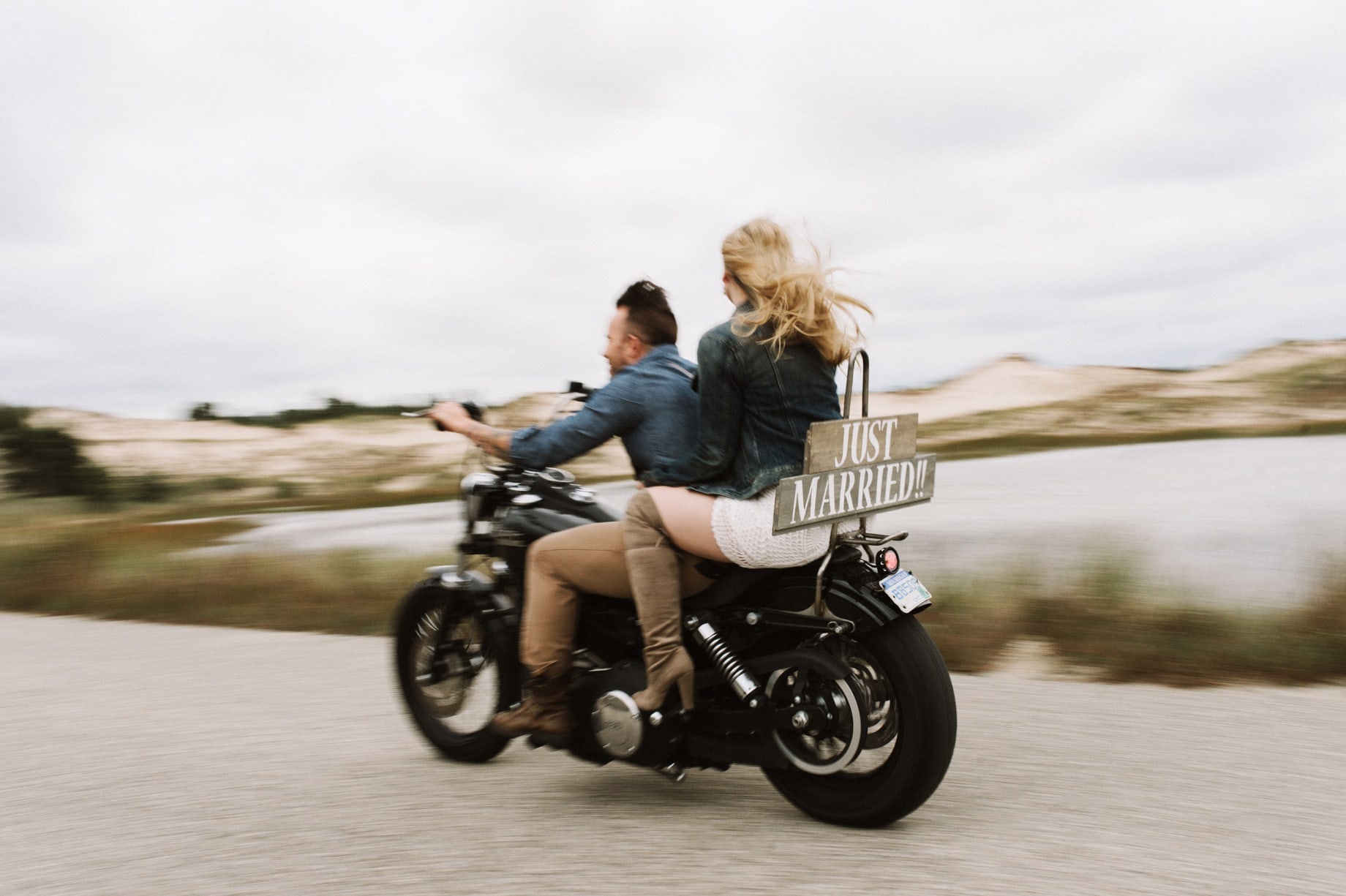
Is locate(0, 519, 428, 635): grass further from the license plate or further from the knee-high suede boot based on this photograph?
the license plate

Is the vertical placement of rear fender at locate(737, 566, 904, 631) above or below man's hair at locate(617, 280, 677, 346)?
below

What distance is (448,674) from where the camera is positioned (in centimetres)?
476

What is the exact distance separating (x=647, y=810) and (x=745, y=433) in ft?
4.53

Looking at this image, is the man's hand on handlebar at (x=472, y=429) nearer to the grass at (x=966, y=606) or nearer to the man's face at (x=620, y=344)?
the man's face at (x=620, y=344)

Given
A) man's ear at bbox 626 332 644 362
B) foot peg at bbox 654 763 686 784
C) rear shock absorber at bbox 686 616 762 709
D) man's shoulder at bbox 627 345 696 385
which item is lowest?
foot peg at bbox 654 763 686 784

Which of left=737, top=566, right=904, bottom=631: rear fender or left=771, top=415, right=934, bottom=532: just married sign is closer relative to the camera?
left=771, top=415, right=934, bottom=532: just married sign

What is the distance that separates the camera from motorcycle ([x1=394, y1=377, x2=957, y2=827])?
3.56 metres

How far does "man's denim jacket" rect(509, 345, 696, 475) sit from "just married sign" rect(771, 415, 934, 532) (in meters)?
0.68

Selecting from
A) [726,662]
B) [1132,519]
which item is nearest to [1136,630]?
[726,662]

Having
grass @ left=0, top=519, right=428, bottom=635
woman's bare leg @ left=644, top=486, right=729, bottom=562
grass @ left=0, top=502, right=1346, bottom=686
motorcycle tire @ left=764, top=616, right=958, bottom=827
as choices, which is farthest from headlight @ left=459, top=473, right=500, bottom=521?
grass @ left=0, top=519, right=428, bottom=635

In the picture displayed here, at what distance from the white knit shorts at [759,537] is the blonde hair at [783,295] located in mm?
507

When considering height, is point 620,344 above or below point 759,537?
above

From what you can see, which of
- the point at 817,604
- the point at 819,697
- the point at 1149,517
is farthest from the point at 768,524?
the point at 1149,517

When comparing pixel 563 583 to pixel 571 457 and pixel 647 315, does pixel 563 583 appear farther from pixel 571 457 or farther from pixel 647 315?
pixel 647 315
